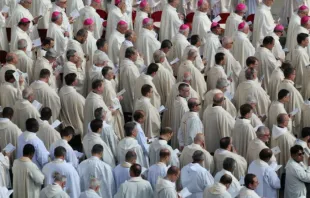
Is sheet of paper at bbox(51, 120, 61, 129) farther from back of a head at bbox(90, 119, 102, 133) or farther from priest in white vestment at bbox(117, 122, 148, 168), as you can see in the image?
priest in white vestment at bbox(117, 122, 148, 168)

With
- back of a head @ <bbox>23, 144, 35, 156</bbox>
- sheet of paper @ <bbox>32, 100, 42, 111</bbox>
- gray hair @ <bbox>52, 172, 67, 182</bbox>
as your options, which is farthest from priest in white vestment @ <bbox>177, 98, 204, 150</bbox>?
gray hair @ <bbox>52, 172, 67, 182</bbox>

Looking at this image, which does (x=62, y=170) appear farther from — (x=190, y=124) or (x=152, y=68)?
(x=152, y=68)

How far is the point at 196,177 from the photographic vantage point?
973 inches

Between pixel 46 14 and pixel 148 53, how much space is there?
3.07 m

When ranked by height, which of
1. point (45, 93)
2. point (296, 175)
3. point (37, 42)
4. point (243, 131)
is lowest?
point (296, 175)

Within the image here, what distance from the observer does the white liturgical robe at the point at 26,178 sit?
24.7 metres

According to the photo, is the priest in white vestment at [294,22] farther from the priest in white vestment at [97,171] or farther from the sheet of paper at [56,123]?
the priest in white vestment at [97,171]

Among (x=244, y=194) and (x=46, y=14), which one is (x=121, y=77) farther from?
(x=244, y=194)

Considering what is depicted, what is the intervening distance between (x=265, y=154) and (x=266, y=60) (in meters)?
5.26

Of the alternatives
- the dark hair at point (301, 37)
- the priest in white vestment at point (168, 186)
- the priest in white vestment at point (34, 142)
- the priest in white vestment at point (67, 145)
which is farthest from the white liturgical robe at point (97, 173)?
the dark hair at point (301, 37)

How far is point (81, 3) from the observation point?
33.2m

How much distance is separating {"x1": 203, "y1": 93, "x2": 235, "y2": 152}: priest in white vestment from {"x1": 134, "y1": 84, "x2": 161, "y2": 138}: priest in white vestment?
106 cm

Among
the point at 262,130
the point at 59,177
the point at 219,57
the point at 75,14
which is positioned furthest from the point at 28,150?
the point at 75,14

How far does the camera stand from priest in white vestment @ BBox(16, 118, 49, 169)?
25438 mm
